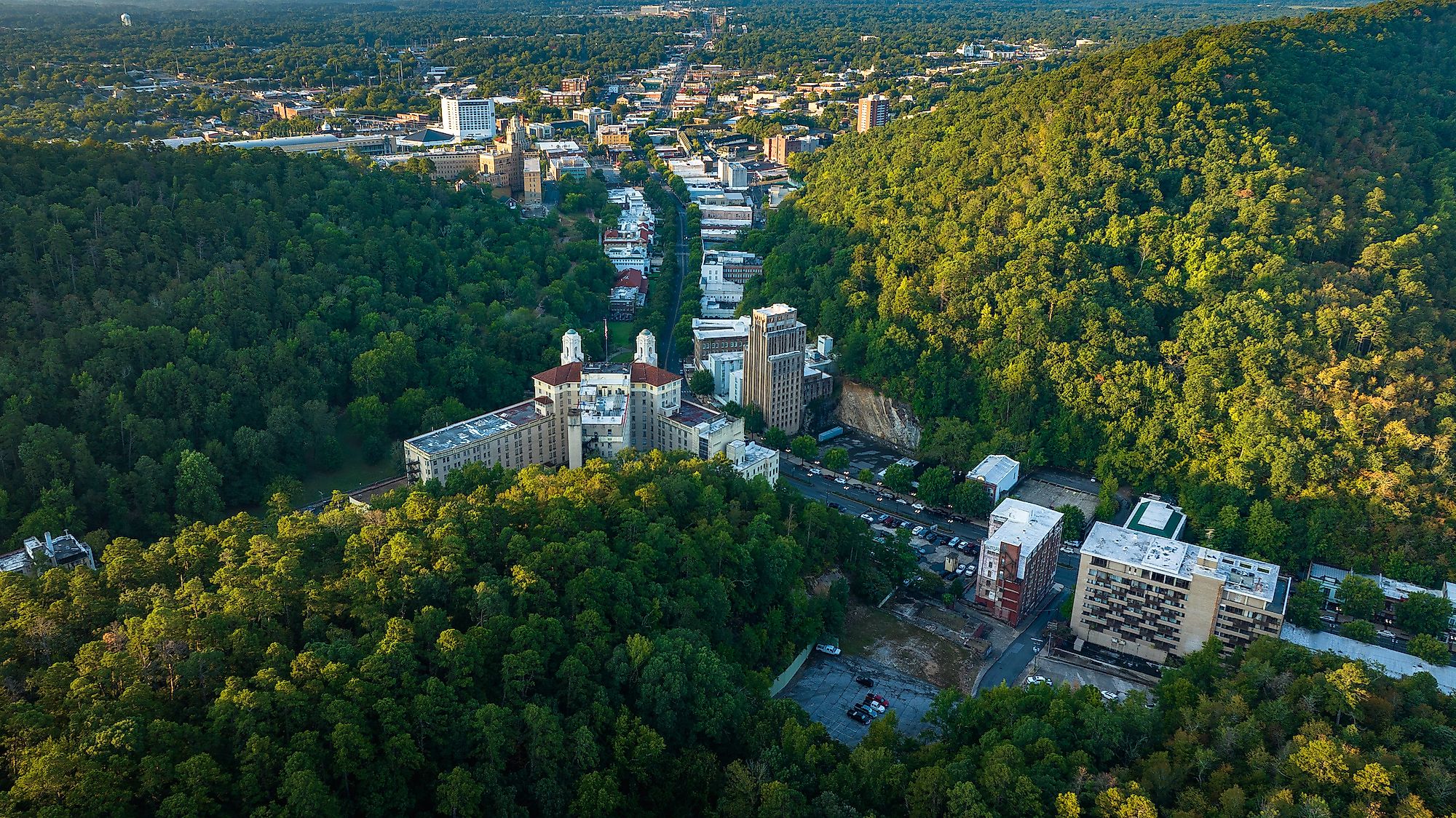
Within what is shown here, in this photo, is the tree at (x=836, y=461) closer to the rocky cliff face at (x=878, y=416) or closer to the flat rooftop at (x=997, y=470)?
the rocky cliff face at (x=878, y=416)

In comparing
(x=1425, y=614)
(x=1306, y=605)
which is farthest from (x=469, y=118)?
(x=1425, y=614)

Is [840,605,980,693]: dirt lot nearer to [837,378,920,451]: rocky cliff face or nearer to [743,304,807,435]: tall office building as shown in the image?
[837,378,920,451]: rocky cliff face

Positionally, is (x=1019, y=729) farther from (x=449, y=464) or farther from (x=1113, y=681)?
(x=449, y=464)

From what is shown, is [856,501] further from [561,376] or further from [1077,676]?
[561,376]

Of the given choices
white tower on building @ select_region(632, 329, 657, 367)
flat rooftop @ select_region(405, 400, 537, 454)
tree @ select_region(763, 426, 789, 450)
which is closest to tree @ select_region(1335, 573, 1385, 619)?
tree @ select_region(763, 426, 789, 450)

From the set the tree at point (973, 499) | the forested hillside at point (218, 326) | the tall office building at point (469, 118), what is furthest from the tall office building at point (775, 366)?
the tall office building at point (469, 118)

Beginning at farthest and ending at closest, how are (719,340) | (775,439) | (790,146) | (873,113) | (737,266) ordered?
(790,146)
(873,113)
(737,266)
(719,340)
(775,439)
